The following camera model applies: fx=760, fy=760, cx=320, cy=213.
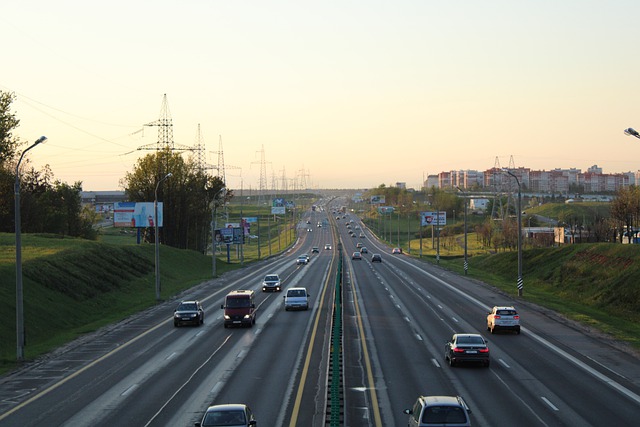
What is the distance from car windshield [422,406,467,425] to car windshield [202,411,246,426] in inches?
169

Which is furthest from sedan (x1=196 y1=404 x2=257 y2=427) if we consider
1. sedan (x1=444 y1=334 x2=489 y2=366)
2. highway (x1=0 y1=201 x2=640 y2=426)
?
sedan (x1=444 y1=334 x2=489 y2=366)

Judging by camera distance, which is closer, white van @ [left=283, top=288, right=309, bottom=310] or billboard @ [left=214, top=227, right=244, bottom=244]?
white van @ [left=283, top=288, right=309, bottom=310]

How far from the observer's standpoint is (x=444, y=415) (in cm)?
1730

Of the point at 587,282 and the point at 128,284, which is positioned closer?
the point at 587,282

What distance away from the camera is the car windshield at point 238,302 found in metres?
45.3

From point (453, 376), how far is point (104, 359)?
15791 millimetres

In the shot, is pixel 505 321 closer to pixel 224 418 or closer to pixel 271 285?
pixel 224 418

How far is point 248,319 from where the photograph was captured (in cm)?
4541

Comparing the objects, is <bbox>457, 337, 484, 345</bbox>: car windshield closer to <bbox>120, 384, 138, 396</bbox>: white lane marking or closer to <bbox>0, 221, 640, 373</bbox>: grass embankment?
<bbox>0, 221, 640, 373</bbox>: grass embankment

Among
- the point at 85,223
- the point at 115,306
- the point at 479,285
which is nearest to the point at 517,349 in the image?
the point at 115,306

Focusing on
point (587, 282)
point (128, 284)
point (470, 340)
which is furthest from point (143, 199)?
point (470, 340)

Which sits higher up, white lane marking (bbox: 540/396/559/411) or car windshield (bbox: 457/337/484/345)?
car windshield (bbox: 457/337/484/345)

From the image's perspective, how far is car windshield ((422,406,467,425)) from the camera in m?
17.2

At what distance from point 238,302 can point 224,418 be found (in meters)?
27.7
